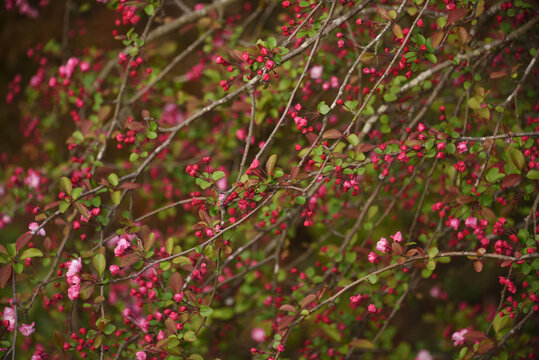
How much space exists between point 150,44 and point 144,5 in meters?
0.71

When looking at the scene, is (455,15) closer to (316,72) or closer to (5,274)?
(316,72)

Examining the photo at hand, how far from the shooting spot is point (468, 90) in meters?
1.64

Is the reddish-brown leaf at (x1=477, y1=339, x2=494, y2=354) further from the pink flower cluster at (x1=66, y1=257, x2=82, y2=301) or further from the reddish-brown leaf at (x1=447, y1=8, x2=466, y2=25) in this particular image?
the pink flower cluster at (x1=66, y1=257, x2=82, y2=301)

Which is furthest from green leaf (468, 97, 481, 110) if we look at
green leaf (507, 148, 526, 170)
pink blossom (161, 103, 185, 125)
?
pink blossom (161, 103, 185, 125)

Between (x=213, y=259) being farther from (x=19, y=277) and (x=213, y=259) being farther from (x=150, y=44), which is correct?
(x=150, y=44)

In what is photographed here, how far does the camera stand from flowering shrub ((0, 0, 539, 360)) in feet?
4.26

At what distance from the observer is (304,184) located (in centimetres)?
168

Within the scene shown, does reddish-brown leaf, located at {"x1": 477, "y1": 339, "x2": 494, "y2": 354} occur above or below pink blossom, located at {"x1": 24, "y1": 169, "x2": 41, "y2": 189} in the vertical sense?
below

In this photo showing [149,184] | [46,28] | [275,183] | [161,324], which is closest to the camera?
[275,183]

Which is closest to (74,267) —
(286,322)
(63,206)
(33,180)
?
(63,206)

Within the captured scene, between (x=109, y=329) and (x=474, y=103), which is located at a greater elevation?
(x=474, y=103)

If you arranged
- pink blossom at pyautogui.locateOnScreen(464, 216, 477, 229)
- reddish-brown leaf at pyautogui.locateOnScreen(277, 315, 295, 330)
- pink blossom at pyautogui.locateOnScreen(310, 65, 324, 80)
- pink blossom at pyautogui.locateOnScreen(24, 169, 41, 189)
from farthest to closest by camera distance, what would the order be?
pink blossom at pyautogui.locateOnScreen(24, 169, 41, 189) < pink blossom at pyautogui.locateOnScreen(310, 65, 324, 80) < pink blossom at pyautogui.locateOnScreen(464, 216, 477, 229) < reddish-brown leaf at pyautogui.locateOnScreen(277, 315, 295, 330)

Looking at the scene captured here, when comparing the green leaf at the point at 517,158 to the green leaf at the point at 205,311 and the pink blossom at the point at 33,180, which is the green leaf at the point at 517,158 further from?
the pink blossom at the point at 33,180

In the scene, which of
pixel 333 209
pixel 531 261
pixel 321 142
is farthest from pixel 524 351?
pixel 321 142
